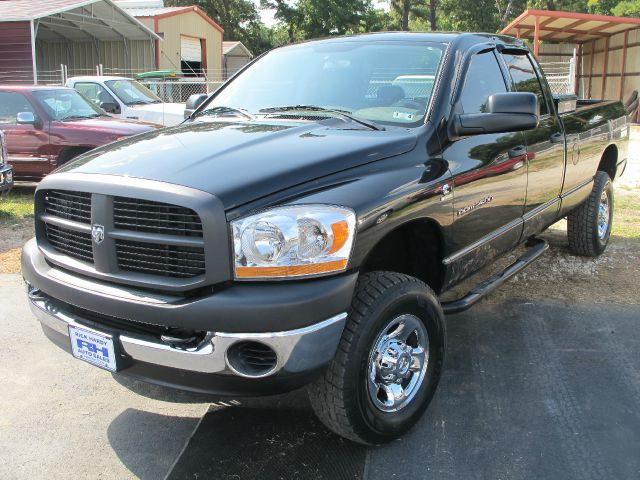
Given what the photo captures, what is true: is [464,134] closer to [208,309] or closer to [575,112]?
[208,309]

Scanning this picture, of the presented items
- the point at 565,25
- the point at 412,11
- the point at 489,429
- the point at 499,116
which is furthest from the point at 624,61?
the point at 412,11

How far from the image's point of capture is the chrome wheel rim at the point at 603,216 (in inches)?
239

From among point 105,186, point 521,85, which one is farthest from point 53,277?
point 521,85

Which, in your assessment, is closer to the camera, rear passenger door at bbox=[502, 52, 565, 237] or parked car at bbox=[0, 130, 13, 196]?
rear passenger door at bbox=[502, 52, 565, 237]

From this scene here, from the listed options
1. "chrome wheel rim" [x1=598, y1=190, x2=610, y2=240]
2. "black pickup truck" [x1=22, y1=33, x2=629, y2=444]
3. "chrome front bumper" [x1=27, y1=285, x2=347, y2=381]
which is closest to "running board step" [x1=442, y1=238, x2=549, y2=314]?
"black pickup truck" [x1=22, y1=33, x2=629, y2=444]

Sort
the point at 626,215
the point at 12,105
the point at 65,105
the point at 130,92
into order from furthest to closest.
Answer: the point at 130,92
the point at 65,105
the point at 12,105
the point at 626,215

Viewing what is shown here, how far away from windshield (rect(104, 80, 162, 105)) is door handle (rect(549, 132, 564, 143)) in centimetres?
1040

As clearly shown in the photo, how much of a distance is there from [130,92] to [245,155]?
11.8m

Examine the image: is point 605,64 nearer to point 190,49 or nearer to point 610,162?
point 190,49

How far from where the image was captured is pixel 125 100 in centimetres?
1316

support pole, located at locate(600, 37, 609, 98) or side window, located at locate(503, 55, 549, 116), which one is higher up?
support pole, located at locate(600, 37, 609, 98)

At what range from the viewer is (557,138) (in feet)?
15.3

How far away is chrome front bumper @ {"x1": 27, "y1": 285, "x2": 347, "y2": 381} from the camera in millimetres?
2357

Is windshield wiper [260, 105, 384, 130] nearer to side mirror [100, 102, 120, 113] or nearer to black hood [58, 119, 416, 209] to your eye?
black hood [58, 119, 416, 209]
